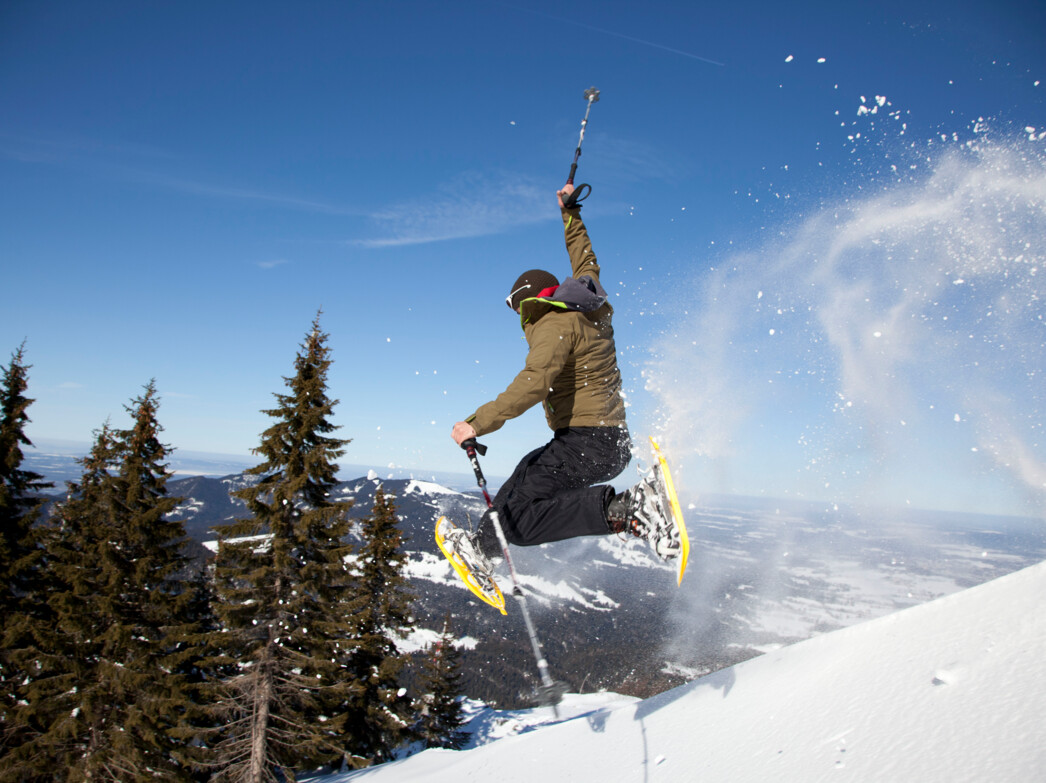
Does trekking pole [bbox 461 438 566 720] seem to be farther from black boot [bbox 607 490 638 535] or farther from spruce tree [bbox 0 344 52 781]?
spruce tree [bbox 0 344 52 781]

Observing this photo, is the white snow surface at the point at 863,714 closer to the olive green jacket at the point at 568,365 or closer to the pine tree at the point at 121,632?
the olive green jacket at the point at 568,365

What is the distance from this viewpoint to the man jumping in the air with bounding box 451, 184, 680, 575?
4.11 meters

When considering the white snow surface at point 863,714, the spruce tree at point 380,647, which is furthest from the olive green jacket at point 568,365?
the spruce tree at point 380,647

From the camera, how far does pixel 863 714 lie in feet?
8.84

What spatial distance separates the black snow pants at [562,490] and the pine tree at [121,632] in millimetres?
16613

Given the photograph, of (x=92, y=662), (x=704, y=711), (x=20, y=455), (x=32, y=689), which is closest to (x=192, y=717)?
(x=92, y=662)

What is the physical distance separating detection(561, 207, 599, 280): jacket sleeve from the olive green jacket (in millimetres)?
15

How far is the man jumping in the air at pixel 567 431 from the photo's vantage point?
4.11 m

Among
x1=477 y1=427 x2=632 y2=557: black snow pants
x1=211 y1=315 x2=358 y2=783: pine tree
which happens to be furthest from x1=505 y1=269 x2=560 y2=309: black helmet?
x1=211 y1=315 x2=358 y2=783: pine tree

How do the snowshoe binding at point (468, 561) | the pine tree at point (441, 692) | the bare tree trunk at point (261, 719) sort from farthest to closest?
the pine tree at point (441, 692), the bare tree trunk at point (261, 719), the snowshoe binding at point (468, 561)

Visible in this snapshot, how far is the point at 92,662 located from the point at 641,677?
12961 cm

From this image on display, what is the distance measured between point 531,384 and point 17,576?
2159cm

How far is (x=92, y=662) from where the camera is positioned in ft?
51.3

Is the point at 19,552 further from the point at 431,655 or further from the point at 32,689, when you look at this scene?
the point at 431,655
